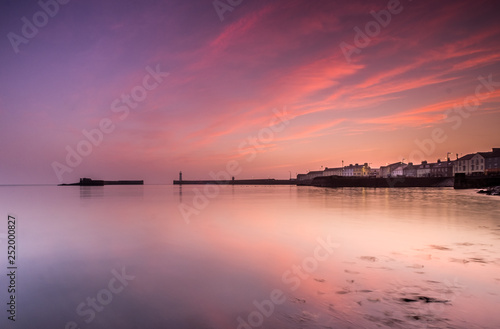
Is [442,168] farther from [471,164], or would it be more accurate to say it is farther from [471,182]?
[471,182]

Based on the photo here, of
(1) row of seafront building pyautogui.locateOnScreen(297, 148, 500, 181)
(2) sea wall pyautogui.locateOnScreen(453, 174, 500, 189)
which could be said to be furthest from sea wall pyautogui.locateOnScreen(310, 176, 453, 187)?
(2) sea wall pyautogui.locateOnScreen(453, 174, 500, 189)

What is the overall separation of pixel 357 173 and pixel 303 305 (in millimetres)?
176976

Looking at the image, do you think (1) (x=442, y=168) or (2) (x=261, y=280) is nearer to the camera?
(2) (x=261, y=280)

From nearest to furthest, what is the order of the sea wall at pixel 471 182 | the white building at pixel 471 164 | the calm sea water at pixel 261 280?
the calm sea water at pixel 261 280 → the sea wall at pixel 471 182 → the white building at pixel 471 164

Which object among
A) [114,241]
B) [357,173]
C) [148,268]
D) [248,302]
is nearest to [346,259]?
[248,302]

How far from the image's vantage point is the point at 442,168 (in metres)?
130

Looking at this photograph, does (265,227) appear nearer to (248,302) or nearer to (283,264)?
(283,264)

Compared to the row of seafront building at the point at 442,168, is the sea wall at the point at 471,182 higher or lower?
lower

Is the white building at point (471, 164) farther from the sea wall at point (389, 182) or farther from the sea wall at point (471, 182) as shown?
the sea wall at point (471, 182)

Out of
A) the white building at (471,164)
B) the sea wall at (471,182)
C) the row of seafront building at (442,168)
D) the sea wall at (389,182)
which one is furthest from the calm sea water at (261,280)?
the white building at (471,164)

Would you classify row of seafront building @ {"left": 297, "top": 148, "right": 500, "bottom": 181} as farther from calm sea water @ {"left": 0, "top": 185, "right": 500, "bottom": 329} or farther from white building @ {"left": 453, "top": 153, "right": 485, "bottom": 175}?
calm sea water @ {"left": 0, "top": 185, "right": 500, "bottom": 329}

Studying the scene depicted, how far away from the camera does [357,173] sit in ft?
566

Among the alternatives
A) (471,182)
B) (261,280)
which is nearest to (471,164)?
(471,182)

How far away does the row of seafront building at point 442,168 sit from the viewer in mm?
98312
